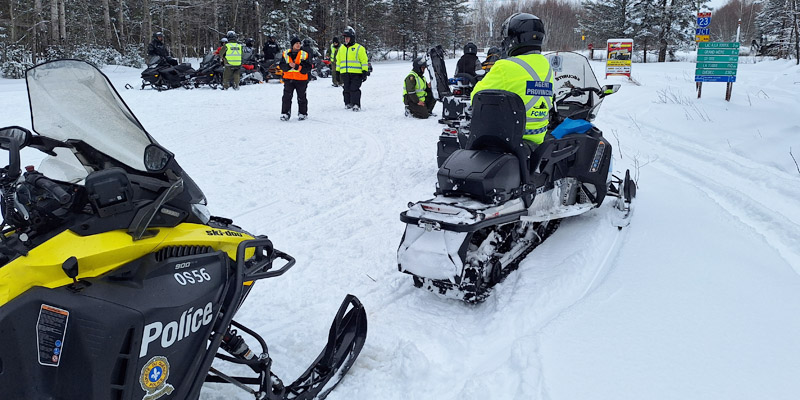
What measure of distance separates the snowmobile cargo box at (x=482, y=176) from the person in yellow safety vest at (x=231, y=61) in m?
13.2

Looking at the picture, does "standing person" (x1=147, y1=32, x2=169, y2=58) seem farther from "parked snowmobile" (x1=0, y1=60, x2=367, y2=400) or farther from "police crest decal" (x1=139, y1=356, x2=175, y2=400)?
"police crest decal" (x1=139, y1=356, x2=175, y2=400)

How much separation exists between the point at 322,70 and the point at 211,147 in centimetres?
1451

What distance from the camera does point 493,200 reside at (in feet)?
11.1

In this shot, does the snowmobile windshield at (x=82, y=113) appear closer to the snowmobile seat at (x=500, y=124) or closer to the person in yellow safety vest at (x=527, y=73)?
the snowmobile seat at (x=500, y=124)

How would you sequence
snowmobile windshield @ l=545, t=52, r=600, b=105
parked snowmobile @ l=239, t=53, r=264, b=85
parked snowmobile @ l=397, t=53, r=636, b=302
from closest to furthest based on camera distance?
parked snowmobile @ l=397, t=53, r=636, b=302, snowmobile windshield @ l=545, t=52, r=600, b=105, parked snowmobile @ l=239, t=53, r=264, b=85

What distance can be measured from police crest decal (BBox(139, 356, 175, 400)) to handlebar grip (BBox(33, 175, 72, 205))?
1.98ft

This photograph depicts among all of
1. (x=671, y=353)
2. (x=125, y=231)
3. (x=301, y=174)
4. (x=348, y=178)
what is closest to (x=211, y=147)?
(x=301, y=174)

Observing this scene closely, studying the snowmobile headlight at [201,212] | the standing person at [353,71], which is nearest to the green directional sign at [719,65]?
the standing person at [353,71]

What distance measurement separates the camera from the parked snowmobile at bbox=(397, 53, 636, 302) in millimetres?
3160

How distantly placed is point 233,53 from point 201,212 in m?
14.2

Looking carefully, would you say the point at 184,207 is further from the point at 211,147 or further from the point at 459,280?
the point at 211,147

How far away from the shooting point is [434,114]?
12094 millimetres

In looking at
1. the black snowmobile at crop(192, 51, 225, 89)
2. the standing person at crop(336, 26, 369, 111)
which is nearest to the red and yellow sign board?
the standing person at crop(336, 26, 369, 111)

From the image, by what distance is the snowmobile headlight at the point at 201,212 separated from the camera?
2125 millimetres
